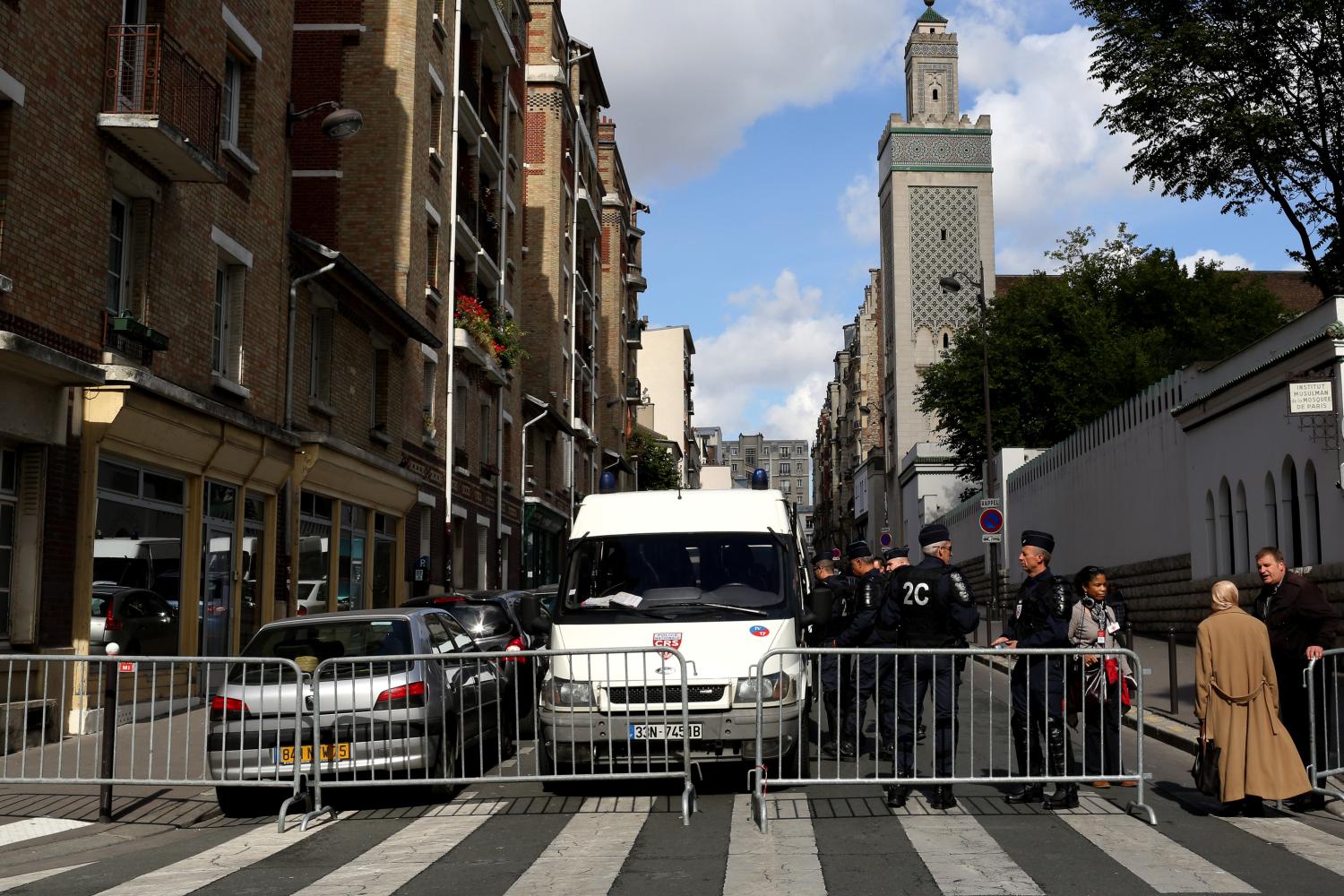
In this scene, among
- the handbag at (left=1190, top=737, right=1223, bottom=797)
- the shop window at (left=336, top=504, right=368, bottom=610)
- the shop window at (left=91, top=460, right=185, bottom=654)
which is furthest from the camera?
the shop window at (left=336, top=504, right=368, bottom=610)

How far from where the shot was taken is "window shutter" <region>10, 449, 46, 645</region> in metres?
13.4

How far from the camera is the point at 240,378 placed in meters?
19.0

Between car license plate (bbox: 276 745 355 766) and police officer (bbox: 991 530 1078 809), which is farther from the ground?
police officer (bbox: 991 530 1078 809)

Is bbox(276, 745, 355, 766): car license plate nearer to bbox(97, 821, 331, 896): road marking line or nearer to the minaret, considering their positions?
bbox(97, 821, 331, 896): road marking line

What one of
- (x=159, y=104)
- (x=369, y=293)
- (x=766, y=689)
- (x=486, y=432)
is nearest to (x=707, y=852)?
(x=766, y=689)

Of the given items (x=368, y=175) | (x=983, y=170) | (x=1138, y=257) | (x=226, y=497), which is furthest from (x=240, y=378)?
(x=983, y=170)

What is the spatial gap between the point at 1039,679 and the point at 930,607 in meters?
0.85

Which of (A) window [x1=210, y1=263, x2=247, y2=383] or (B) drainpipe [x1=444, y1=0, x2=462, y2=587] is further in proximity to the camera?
(B) drainpipe [x1=444, y1=0, x2=462, y2=587]

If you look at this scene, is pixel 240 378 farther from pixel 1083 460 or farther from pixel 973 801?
pixel 1083 460

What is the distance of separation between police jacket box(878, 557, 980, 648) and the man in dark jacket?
2.18 metres

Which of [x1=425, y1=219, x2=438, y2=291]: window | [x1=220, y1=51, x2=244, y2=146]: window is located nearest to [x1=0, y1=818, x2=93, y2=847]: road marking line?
[x1=220, y1=51, x2=244, y2=146]: window

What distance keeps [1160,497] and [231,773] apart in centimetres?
2320

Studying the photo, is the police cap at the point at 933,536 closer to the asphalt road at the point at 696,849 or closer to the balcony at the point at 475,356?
the asphalt road at the point at 696,849

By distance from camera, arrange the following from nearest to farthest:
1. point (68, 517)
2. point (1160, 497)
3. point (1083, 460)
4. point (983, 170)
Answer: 1. point (68, 517)
2. point (1160, 497)
3. point (1083, 460)
4. point (983, 170)
